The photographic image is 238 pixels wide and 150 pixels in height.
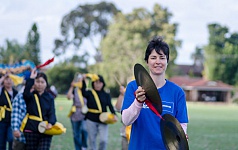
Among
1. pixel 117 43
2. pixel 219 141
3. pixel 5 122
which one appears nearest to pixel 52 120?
pixel 5 122

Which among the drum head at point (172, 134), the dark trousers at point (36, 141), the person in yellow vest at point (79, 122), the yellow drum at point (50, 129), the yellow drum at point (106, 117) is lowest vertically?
the person in yellow vest at point (79, 122)

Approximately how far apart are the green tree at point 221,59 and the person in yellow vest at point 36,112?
72.9m

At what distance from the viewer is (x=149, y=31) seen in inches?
2581

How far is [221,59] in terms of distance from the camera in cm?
7869

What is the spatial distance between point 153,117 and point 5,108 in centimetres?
538

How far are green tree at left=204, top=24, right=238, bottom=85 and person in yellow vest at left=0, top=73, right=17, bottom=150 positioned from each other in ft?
234

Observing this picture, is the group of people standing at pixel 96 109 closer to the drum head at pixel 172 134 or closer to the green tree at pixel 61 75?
the drum head at pixel 172 134

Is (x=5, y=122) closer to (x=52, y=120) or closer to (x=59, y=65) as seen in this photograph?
(x=52, y=120)

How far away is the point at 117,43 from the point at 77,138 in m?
51.7

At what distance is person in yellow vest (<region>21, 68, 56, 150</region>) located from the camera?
6.81 meters

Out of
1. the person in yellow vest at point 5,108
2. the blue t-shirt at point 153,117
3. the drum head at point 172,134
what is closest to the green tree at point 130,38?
the person in yellow vest at point 5,108

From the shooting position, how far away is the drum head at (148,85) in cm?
370

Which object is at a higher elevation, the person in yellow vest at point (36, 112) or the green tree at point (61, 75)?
the person in yellow vest at point (36, 112)

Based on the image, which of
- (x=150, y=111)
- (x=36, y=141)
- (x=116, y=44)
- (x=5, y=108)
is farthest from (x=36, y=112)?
(x=116, y=44)
